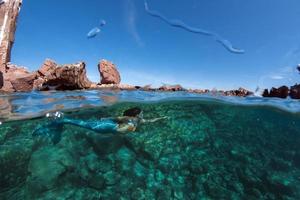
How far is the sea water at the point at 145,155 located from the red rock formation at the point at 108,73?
13981 mm

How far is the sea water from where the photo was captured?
884 cm

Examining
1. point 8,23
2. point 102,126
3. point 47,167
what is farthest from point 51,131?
point 8,23

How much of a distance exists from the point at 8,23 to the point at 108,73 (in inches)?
508

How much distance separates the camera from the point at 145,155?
10555 mm

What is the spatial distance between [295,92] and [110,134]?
12.6 m

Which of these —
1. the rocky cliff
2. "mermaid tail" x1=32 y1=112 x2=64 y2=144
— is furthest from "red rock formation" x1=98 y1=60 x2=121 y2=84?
"mermaid tail" x1=32 y1=112 x2=64 y2=144

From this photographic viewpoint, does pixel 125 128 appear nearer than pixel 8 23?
Yes

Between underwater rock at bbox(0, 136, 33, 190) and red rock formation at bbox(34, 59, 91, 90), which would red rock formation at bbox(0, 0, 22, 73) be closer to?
red rock formation at bbox(34, 59, 91, 90)

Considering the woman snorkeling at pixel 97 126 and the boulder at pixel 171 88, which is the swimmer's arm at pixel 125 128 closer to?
the woman snorkeling at pixel 97 126

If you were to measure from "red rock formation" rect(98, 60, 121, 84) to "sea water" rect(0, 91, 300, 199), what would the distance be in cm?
1398

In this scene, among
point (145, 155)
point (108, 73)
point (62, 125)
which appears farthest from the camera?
point (108, 73)

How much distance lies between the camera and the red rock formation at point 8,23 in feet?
95.2

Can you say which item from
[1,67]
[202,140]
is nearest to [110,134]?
[202,140]

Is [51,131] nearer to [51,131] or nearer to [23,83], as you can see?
[51,131]
